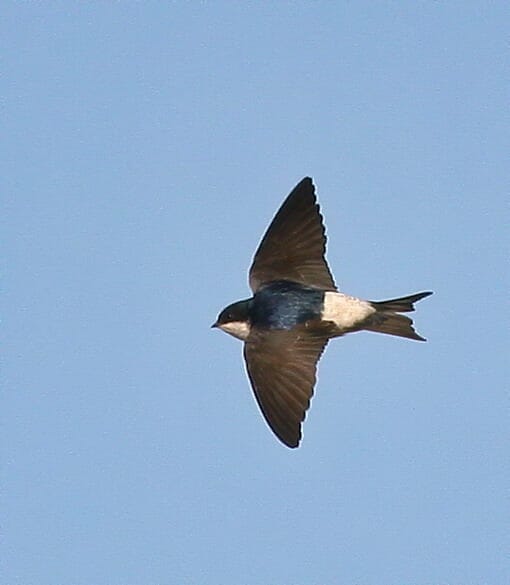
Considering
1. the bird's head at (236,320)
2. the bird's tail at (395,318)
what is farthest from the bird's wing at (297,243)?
the bird's tail at (395,318)

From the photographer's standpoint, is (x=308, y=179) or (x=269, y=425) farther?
(x=308, y=179)

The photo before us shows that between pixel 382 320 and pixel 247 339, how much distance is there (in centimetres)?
67

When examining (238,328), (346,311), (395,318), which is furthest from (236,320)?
(395,318)

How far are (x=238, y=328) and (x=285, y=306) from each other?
269 millimetres

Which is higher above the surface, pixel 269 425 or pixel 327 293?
pixel 327 293

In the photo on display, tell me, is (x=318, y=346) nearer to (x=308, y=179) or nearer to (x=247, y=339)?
(x=247, y=339)

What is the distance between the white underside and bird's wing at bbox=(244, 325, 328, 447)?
10 cm

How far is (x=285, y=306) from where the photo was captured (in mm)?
5957

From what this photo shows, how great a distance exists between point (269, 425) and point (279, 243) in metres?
1.04

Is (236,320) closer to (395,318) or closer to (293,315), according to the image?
(293,315)

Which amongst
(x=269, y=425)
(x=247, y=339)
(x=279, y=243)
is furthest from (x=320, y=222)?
(x=269, y=425)

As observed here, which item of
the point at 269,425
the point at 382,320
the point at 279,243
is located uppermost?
the point at 279,243

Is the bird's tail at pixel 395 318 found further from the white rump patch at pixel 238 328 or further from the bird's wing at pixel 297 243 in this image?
the white rump patch at pixel 238 328

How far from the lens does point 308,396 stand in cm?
574
